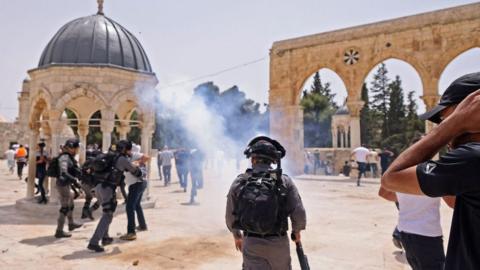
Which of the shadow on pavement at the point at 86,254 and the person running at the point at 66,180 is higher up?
the person running at the point at 66,180

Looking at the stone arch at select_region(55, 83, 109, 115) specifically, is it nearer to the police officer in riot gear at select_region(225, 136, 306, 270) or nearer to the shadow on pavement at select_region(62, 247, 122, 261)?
the shadow on pavement at select_region(62, 247, 122, 261)

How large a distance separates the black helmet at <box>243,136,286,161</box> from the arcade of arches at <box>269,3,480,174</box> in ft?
56.0

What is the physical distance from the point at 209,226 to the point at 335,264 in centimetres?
310

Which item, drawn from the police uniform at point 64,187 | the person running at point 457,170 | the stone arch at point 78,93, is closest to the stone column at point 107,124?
the stone arch at point 78,93

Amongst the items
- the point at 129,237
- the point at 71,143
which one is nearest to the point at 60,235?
the point at 129,237

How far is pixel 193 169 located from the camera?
11352 mm

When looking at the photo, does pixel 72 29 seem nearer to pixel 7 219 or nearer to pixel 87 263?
pixel 7 219

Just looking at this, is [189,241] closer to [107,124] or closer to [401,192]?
[107,124]

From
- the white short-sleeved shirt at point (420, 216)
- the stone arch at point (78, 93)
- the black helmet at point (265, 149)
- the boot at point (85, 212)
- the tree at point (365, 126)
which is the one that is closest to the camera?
the white short-sleeved shirt at point (420, 216)

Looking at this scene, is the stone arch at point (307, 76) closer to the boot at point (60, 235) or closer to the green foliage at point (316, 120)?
the boot at point (60, 235)

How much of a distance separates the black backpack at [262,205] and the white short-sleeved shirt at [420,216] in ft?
3.27

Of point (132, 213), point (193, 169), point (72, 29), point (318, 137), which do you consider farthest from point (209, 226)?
point (318, 137)

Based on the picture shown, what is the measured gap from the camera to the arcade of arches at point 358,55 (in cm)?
1720

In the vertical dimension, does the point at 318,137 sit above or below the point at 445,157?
above
